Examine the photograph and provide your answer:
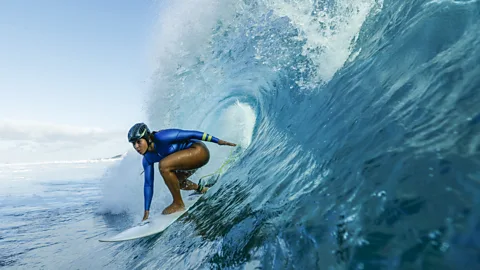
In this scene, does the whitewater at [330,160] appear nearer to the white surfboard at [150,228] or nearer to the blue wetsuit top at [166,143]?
the white surfboard at [150,228]

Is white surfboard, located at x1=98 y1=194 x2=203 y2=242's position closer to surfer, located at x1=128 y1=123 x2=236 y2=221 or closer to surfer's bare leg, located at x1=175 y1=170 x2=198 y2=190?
surfer, located at x1=128 y1=123 x2=236 y2=221

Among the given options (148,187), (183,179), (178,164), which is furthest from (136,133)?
(183,179)

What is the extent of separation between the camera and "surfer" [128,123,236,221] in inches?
216

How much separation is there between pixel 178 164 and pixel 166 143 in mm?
386

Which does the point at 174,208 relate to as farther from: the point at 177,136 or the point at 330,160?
the point at 330,160

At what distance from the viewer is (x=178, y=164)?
18.5 feet

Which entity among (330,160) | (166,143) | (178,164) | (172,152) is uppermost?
(166,143)

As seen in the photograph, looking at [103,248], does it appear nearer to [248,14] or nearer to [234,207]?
[234,207]

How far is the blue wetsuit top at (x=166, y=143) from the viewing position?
5680 mm

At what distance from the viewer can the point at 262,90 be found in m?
9.66

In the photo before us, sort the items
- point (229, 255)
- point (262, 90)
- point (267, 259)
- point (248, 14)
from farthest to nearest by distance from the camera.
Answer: point (262, 90), point (248, 14), point (229, 255), point (267, 259)

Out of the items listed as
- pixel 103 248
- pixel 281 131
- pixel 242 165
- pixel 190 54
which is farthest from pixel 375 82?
pixel 190 54

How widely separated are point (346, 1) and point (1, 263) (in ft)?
22.6

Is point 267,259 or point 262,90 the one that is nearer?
point 267,259
